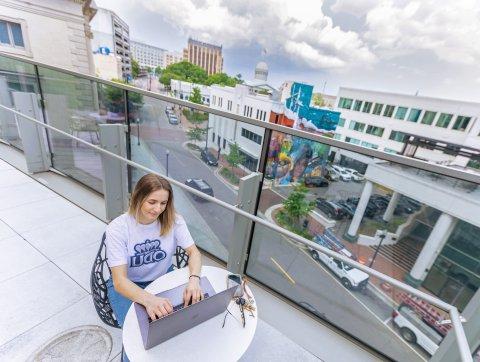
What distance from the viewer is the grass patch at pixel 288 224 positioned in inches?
69.1

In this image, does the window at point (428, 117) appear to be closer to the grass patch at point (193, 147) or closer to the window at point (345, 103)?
the window at point (345, 103)

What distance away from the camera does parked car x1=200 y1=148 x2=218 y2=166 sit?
93.3 inches

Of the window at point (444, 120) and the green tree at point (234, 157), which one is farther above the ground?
the window at point (444, 120)

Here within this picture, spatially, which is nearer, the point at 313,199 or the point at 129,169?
the point at 313,199

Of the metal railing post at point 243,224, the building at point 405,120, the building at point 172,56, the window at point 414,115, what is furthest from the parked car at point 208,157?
the building at point 172,56

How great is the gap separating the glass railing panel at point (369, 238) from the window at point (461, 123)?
30.1 meters

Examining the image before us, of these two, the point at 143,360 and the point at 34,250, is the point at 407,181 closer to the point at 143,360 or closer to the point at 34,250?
the point at 143,360

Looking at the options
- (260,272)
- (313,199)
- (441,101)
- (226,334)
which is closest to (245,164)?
(313,199)

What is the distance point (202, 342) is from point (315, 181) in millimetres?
1169

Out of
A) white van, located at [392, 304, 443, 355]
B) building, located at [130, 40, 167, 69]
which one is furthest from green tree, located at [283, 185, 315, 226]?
building, located at [130, 40, 167, 69]

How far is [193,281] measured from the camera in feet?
3.83

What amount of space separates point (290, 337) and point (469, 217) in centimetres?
139

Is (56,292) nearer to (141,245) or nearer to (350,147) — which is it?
(141,245)

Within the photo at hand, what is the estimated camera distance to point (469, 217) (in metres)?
1.27
